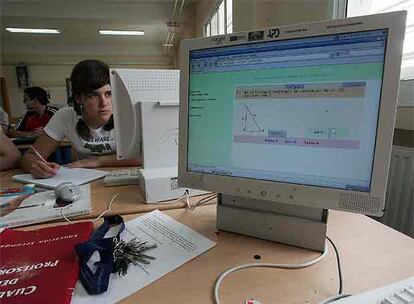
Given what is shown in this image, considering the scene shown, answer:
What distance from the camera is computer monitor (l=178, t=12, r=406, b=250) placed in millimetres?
477

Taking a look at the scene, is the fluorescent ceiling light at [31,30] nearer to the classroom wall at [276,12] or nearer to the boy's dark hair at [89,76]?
the classroom wall at [276,12]

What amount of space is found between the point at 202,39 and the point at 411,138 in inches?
37.3

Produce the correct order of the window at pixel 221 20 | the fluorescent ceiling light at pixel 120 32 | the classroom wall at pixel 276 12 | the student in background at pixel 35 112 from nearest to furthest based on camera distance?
the classroom wall at pixel 276 12 → the window at pixel 221 20 → the student in background at pixel 35 112 → the fluorescent ceiling light at pixel 120 32

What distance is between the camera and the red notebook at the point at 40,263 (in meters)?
0.44

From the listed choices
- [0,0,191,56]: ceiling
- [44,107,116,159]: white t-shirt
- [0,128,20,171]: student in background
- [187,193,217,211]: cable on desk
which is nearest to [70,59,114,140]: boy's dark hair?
[44,107,116,159]: white t-shirt

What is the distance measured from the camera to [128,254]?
0.57m

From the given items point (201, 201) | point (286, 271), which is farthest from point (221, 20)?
point (286, 271)

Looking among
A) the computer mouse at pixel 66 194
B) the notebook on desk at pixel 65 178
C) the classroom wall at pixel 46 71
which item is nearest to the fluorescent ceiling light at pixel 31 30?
the classroom wall at pixel 46 71

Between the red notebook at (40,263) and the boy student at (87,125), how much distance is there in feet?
2.55

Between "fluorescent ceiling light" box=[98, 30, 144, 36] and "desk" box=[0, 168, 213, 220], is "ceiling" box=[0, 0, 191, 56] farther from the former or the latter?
"desk" box=[0, 168, 213, 220]

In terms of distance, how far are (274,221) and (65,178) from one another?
0.94 meters

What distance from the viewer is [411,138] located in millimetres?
1029

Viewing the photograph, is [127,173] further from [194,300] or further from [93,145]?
[194,300]

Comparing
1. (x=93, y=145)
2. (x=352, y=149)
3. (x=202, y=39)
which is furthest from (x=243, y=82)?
(x=93, y=145)
